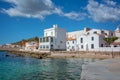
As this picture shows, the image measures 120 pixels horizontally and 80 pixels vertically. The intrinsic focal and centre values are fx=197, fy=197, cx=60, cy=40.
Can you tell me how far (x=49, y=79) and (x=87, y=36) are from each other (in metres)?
48.5

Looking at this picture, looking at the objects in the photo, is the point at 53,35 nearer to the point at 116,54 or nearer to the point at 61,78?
the point at 116,54

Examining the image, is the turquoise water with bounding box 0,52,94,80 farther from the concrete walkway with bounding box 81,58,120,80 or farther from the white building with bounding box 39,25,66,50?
the white building with bounding box 39,25,66,50

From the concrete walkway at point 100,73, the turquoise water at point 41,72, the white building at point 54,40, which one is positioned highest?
the white building at point 54,40

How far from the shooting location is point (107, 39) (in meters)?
67.4

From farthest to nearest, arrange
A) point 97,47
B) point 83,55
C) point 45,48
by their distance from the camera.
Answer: point 45,48
point 97,47
point 83,55

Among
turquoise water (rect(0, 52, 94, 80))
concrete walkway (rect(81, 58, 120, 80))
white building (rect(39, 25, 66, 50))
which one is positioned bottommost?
turquoise water (rect(0, 52, 94, 80))

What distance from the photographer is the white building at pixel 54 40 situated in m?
75.3

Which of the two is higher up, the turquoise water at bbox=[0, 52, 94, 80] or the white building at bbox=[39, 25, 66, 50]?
the white building at bbox=[39, 25, 66, 50]

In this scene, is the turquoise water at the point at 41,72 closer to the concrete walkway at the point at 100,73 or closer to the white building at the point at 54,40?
the concrete walkway at the point at 100,73

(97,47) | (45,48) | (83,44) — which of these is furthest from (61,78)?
(45,48)

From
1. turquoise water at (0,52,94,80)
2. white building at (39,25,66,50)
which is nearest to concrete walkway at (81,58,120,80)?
turquoise water at (0,52,94,80)

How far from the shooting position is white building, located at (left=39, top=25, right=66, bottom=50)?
75.3m

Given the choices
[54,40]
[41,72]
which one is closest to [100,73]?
[41,72]

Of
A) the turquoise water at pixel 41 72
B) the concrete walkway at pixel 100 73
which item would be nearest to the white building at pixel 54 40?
the turquoise water at pixel 41 72
